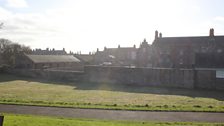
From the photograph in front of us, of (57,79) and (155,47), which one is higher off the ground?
(155,47)

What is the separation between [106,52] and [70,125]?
73.7 m

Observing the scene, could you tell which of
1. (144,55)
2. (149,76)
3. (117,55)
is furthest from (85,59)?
(149,76)

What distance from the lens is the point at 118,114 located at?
54.7 ft

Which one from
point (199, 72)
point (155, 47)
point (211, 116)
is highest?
point (155, 47)

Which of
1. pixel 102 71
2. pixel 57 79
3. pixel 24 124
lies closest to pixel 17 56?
pixel 57 79

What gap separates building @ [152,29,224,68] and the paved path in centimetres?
3829

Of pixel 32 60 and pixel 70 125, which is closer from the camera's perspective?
pixel 70 125

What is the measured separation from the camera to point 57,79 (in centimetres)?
4334

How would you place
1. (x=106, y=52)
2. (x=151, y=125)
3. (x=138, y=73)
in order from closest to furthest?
(x=151, y=125) → (x=138, y=73) → (x=106, y=52)

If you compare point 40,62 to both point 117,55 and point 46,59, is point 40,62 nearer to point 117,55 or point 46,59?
point 46,59

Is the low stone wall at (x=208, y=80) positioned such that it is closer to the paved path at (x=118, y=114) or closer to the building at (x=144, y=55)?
the paved path at (x=118, y=114)

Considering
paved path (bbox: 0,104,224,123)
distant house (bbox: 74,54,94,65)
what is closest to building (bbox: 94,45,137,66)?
distant house (bbox: 74,54,94,65)

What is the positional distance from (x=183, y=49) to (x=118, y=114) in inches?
1777

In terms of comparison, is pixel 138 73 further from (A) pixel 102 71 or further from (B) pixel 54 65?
(B) pixel 54 65
